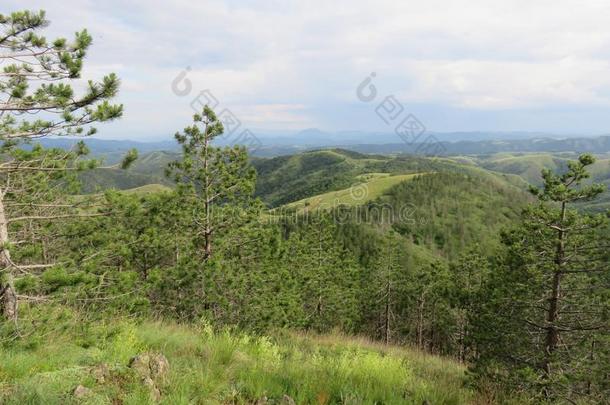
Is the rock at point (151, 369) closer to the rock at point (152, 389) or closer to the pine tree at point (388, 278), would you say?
the rock at point (152, 389)

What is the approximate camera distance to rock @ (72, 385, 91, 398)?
13.9 ft

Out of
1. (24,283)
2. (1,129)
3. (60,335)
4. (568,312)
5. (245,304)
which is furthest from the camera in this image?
(245,304)

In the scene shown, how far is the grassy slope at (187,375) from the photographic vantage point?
4.45 metres

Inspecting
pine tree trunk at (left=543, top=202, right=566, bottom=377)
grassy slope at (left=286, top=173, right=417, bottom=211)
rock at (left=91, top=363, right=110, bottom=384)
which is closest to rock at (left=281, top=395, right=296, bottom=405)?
rock at (left=91, top=363, right=110, bottom=384)

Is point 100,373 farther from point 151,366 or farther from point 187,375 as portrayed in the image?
point 187,375

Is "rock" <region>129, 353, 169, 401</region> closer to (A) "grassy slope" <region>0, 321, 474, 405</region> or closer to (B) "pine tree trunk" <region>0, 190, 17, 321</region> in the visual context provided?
(A) "grassy slope" <region>0, 321, 474, 405</region>

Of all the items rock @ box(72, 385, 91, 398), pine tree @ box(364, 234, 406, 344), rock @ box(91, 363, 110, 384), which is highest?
rock @ box(72, 385, 91, 398)

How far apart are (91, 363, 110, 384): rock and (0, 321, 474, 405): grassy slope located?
68 millimetres

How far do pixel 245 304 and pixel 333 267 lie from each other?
A: 28165mm

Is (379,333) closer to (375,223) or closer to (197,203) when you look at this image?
(197,203)

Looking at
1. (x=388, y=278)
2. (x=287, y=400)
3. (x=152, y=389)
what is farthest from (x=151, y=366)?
(x=388, y=278)

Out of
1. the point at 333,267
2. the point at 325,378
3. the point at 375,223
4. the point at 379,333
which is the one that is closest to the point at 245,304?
the point at 325,378

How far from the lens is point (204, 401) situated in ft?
15.1

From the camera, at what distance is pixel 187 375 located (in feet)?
16.5
